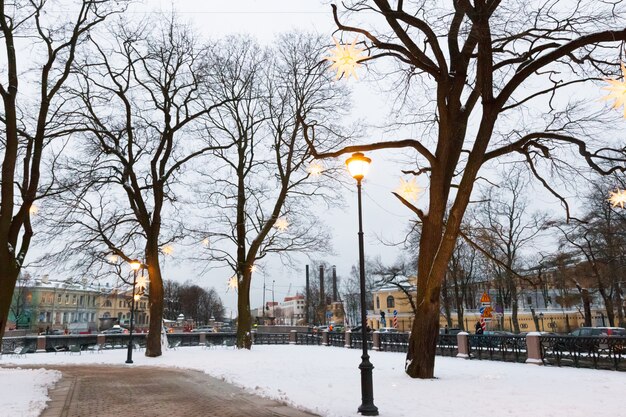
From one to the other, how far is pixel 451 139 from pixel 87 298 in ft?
355

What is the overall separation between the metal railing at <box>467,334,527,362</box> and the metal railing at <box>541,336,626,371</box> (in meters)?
1.73

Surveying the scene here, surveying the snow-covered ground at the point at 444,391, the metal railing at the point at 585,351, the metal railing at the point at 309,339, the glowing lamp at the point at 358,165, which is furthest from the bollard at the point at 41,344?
the glowing lamp at the point at 358,165

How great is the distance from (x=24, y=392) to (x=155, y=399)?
3.22m

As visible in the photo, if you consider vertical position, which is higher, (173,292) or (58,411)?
(173,292)

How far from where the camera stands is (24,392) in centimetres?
1125

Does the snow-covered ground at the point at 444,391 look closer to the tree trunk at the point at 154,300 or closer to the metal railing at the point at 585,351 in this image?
the metal railing at the point at 585,351

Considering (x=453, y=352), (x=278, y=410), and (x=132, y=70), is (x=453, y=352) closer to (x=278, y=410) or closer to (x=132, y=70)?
(x=278, y=410)

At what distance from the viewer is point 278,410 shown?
9211 millimetres

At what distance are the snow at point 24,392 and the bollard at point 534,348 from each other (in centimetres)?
1639

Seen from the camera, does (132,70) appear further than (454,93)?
Yes

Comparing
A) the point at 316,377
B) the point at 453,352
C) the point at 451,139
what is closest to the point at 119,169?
the point at 316,377

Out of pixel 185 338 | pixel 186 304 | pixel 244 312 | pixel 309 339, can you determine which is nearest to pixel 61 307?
pixel 186 304

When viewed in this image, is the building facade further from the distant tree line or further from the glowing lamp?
the glowing lamp

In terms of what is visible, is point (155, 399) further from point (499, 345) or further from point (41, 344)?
point (41, 344)
